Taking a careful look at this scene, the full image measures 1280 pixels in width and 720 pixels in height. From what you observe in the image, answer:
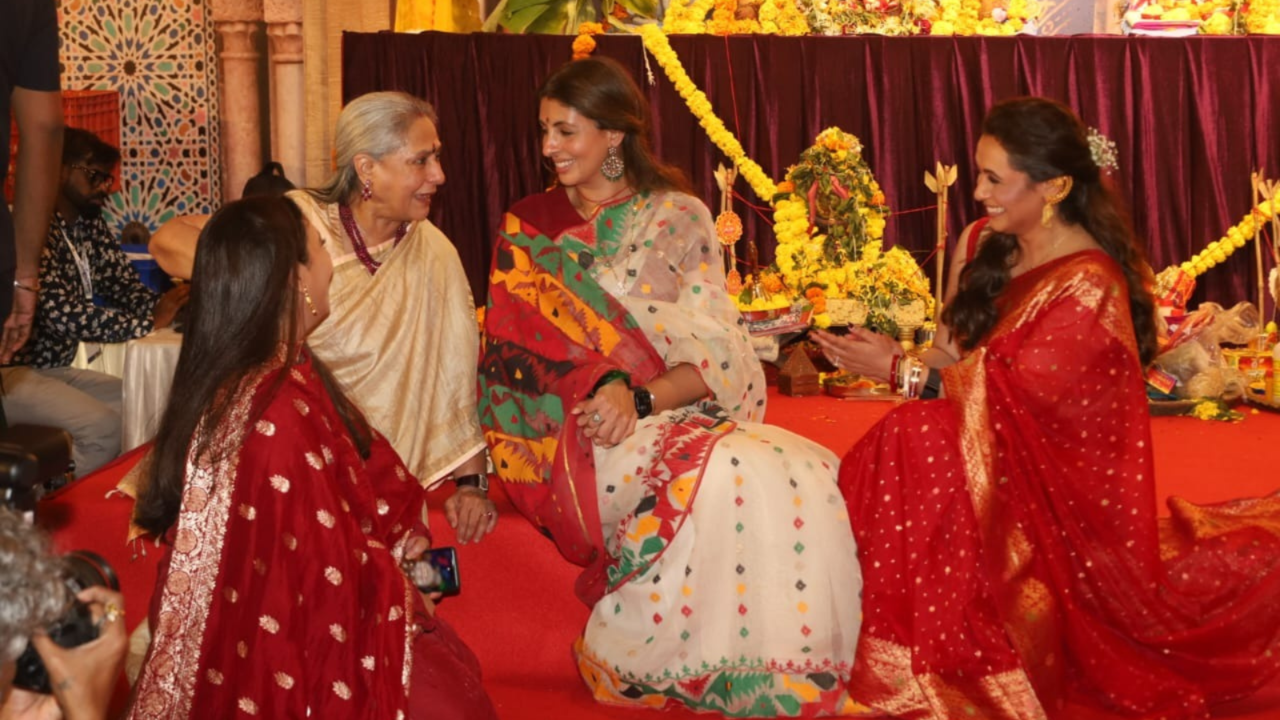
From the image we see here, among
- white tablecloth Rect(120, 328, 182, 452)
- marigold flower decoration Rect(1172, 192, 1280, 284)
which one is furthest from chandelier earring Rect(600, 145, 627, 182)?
marigold flower decoration Rect(1172, 192, 1280, 284)

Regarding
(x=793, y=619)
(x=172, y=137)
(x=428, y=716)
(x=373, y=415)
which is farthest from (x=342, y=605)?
(x=172, y=137)

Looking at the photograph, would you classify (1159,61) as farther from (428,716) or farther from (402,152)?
(428,716)

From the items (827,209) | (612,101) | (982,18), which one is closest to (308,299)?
(612,101)

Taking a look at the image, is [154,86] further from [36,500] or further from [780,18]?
[36,500]

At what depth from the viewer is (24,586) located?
146cm

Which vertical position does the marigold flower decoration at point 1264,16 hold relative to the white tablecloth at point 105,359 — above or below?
above

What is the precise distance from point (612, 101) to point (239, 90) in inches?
186

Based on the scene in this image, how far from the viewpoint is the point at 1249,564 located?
3.40 meters

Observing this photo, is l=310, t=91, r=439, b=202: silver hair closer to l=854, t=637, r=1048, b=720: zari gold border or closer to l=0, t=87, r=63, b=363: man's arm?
l=0, t=87, r=63, b=363: man's arm

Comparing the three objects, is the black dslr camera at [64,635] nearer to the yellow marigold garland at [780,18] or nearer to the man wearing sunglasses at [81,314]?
the man wearing sunglasses at [81,314]

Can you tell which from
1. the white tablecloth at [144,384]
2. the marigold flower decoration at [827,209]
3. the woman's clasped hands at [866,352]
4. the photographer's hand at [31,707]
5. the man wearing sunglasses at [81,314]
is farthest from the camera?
the marigold flower decoration at [827,209]

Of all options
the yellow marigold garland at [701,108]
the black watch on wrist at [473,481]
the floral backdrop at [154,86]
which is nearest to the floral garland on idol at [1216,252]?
the yellow marigold garland at [701,108]

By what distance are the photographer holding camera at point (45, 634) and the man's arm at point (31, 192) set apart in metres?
1.95

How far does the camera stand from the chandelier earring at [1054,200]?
11.6 ft
